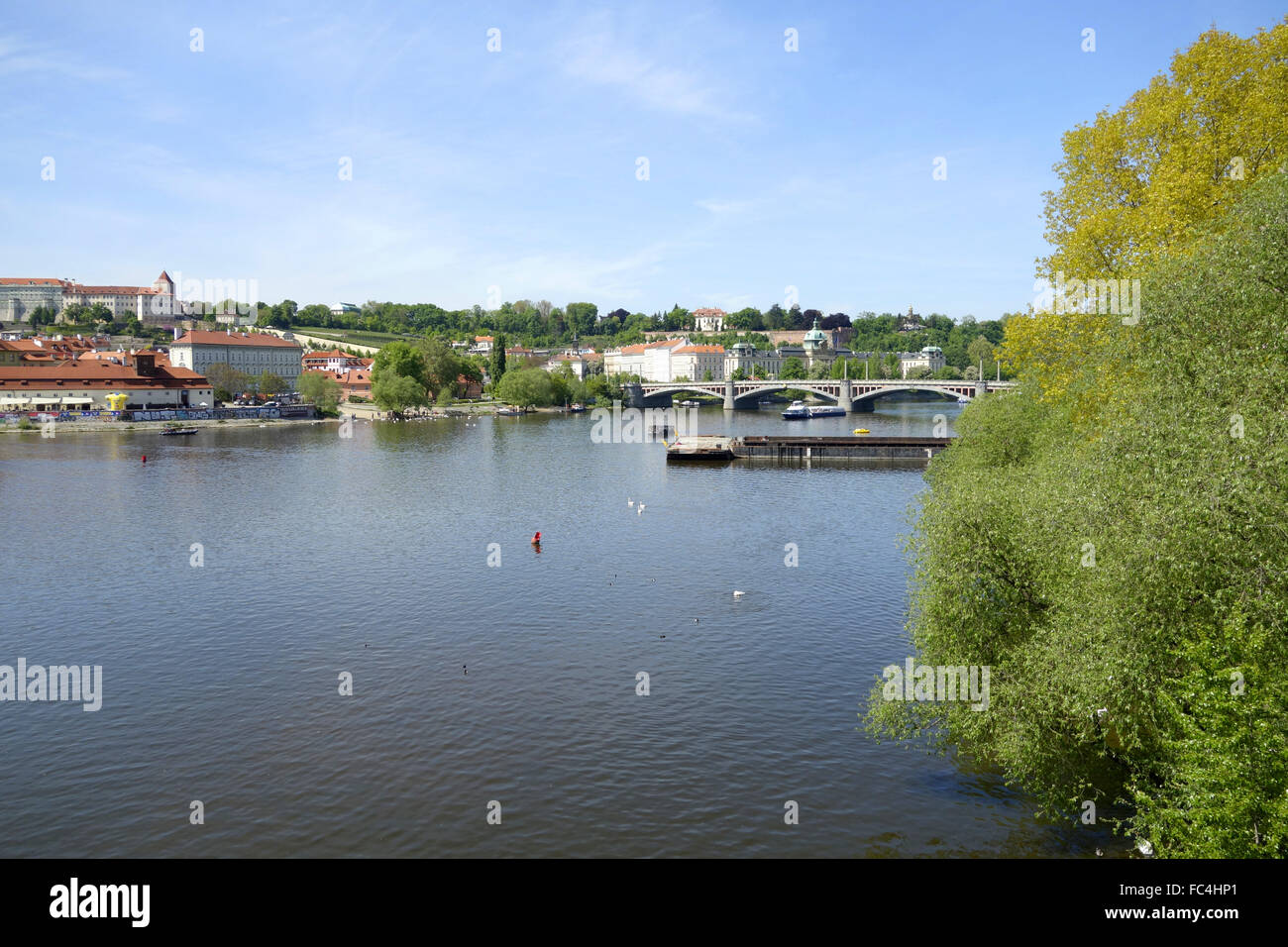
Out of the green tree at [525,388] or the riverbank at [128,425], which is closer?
the riverbank at [128,425]

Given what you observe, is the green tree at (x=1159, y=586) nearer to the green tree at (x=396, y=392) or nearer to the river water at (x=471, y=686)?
the river water at (x=471, y=686)

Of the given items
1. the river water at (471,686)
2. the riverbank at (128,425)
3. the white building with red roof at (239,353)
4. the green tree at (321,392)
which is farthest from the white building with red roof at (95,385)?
the river water at (471,686)

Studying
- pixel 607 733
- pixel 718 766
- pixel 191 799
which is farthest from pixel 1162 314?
pixel 191 799

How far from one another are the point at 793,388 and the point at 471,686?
150197 mm

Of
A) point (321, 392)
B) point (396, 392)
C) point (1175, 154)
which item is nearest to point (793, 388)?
point (396, 392)

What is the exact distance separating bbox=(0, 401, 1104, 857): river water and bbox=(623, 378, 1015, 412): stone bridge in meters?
102

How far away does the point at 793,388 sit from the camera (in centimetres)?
17175

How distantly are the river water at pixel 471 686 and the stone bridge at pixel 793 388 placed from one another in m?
102

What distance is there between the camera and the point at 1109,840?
60.5ft

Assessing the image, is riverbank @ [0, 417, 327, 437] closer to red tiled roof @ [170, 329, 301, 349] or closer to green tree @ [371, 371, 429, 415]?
green tree @ [371, 371, 429, 415]

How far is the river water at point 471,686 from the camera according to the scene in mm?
19344

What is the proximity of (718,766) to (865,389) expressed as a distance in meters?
155
